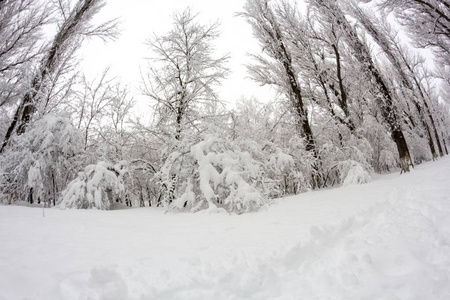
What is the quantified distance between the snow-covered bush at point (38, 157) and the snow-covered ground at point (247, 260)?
4.53m

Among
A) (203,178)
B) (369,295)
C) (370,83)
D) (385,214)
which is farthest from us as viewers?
(370,83)

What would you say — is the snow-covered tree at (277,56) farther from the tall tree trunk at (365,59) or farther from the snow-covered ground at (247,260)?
the snow-covered ground at (247,260)

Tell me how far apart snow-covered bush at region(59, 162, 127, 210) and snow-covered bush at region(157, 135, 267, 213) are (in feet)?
5.88

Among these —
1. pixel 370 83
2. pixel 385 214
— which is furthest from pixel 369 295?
pixel 370 83

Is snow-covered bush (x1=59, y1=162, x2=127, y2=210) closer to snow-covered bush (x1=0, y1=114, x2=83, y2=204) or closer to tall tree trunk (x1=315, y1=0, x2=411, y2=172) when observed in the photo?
snow-covered bush (x1=0, y1=114, x2=83, y2=204)

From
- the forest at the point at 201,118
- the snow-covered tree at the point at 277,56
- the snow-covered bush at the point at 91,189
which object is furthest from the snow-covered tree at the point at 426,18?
the snow-covered bush at the point at 91,189

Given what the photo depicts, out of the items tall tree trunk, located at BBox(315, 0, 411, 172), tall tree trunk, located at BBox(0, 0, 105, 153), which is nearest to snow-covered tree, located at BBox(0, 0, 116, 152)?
tall tree trunk, located at BBox(0, 0, 105, 153)

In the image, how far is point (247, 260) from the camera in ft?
7.27

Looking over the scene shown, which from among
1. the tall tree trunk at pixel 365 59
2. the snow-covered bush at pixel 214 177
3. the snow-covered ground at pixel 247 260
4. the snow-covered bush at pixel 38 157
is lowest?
A: the snow-covered ground at pixel 247 260

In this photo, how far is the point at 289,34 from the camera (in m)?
10.8

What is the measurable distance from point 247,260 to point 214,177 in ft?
10.0

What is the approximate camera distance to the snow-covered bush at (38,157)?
Answer: 22.5 feet

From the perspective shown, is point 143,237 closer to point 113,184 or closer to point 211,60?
point 113,184

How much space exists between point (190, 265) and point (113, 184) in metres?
5.38
